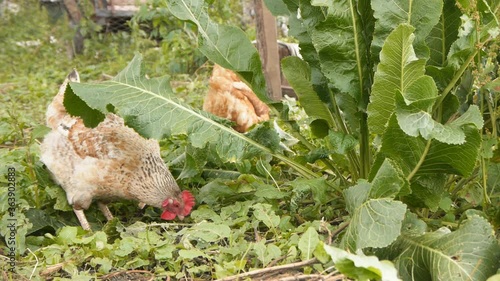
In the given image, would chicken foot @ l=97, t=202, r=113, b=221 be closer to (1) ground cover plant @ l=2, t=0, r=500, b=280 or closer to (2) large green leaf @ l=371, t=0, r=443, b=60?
(1) ground cover plant @ l=2, t=0, r=500, b=280

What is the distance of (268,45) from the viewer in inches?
229

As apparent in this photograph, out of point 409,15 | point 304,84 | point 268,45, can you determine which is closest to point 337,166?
point 304,84

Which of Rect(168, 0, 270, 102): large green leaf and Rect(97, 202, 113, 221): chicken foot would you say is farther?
Rect(97, 202, 113, 221): chicken foot

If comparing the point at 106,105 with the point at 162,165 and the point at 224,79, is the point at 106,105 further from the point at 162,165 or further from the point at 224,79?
the point at 224,79

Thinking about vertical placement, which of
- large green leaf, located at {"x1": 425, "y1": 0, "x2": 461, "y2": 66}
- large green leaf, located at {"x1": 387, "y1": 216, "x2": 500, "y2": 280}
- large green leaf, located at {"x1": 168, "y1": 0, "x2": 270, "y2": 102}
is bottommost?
large green leaf, located at {"x1": 387, "y1": 216, "x2": 500, "y2": 280}

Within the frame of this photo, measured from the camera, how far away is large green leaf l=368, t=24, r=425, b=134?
261 cm

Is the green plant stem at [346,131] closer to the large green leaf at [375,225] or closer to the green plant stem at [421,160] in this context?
the green plant stem at [421,160]

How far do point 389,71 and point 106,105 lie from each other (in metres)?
1.32

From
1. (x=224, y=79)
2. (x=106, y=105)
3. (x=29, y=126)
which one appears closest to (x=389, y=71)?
(x=106, y=105)

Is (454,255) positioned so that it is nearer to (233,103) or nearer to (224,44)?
(224,44)

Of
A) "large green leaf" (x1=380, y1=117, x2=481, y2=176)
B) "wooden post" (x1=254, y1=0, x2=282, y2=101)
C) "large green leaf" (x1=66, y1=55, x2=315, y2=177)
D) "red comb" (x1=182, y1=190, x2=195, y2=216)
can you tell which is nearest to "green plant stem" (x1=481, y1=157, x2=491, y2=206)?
"large green leaf" (x1=380, y1=117, x2=481, y2=176)

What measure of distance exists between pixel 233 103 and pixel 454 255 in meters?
2.70

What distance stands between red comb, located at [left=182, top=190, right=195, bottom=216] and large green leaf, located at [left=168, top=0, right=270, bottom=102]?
2.04 feet

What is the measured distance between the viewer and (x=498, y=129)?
3283mm
